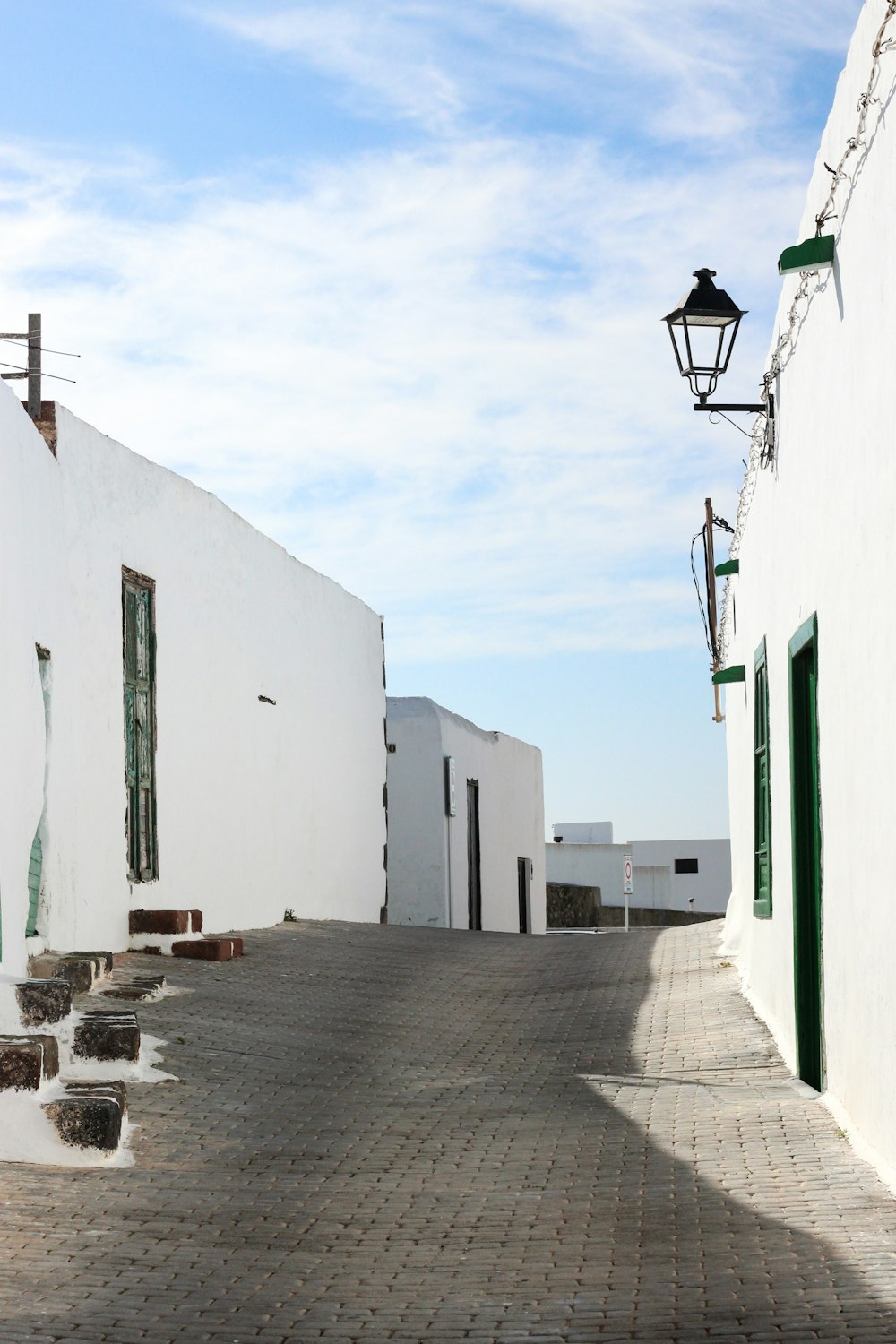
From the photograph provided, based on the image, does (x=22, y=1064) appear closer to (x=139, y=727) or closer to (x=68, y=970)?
(x=68, y=970)

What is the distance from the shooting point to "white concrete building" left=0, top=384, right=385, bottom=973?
8.30m

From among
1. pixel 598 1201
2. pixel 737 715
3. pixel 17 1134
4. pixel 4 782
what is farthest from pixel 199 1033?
pixel 737 715

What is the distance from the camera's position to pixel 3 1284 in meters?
3.98

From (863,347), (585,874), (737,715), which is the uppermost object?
(863,347)

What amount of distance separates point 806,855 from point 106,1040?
3288 mm

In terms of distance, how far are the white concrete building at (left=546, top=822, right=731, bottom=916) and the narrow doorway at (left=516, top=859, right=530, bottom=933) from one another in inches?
602

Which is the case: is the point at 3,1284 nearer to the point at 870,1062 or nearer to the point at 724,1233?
the point at 724,1233

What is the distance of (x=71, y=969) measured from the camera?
319 inches

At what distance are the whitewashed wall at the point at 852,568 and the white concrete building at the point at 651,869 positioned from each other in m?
34.7

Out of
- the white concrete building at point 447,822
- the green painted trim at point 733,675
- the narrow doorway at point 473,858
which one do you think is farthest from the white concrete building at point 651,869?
the green painted trim at point 733,675

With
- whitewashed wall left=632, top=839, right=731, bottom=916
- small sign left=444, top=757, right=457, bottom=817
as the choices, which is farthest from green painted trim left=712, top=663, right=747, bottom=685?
whitewashed wall left=632, top=839, right=731, bottom=916

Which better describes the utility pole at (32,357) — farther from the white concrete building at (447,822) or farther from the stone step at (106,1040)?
the white concrete building at (447,822)

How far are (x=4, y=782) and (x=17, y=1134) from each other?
2.49 meters

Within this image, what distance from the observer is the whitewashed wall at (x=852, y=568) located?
16.6 ft
